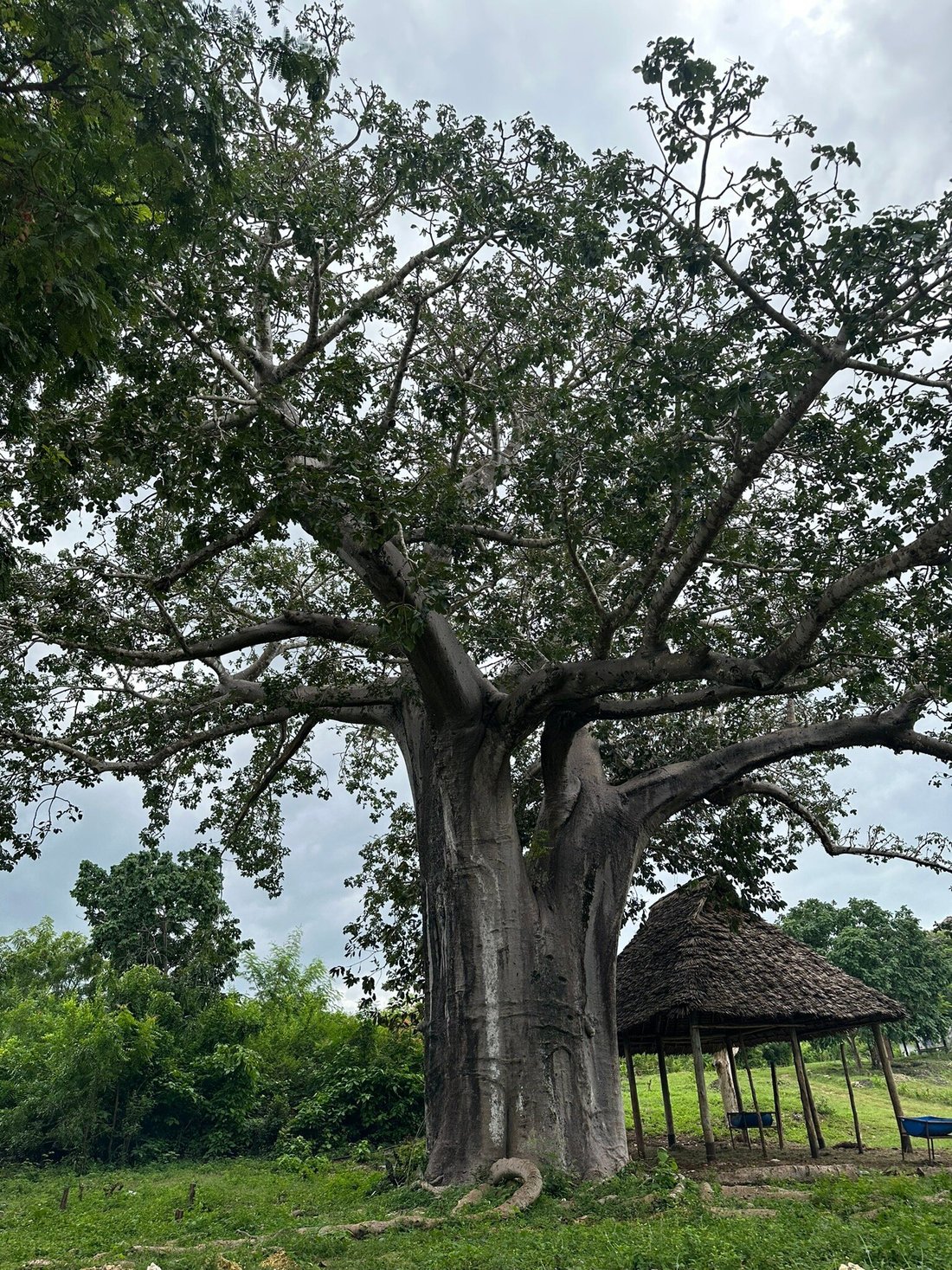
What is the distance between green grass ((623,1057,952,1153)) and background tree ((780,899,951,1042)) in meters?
1.67

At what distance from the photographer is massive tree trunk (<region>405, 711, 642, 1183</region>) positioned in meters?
8.26

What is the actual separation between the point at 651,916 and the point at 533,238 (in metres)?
10.7

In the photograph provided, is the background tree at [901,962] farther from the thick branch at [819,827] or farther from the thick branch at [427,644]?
the thick branch at [427,644]

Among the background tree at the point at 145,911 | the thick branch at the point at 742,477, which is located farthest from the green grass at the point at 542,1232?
the background tree at the point at 145,911

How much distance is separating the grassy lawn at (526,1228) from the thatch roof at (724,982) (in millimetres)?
A: 2214

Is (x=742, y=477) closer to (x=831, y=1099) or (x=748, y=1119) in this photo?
(x=748, y=1119)

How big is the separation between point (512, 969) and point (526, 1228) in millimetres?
2596

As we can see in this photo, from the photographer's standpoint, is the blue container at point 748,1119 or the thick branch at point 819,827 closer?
the thick branch at point 819,827

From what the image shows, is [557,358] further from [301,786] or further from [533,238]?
[301,786]

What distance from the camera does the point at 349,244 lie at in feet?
27.9

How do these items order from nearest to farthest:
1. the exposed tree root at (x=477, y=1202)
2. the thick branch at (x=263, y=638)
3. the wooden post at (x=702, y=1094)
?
the exposed tree root at (x=477, y=1202) → the thick branch at (x=263, y=638) → the wooden post at (x=702, y=1094)

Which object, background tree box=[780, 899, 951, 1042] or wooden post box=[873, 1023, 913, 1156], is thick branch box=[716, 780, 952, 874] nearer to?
wooden post box=[873, 1023, 913, 1156]

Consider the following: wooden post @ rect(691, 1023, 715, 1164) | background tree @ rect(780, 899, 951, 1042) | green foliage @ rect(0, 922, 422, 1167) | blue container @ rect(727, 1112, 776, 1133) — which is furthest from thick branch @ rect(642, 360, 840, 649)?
background tree @ rect(780, 899, 951, 1042)

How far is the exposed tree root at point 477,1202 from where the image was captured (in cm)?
696
